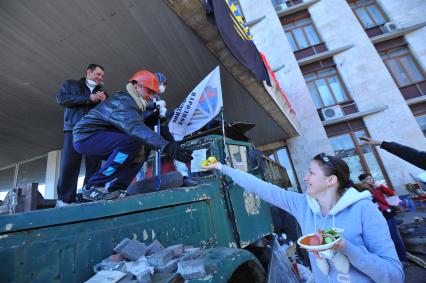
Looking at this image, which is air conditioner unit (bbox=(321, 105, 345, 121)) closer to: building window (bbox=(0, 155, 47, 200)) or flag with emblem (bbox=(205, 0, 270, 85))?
flag with emblem (bbox=(205, 0, 270, 85))

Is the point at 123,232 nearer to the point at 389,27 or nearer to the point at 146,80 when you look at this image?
the point at 146,80

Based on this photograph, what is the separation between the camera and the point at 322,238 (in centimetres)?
119

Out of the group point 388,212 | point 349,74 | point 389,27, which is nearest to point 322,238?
point 388,212

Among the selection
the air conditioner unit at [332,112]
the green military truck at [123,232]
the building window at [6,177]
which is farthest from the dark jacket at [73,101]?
the air conditioner unit at [332,112]

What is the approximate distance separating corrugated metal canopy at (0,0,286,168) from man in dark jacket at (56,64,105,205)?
2.53ft

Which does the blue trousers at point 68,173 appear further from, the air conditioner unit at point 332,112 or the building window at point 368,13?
the building window at point 368,13

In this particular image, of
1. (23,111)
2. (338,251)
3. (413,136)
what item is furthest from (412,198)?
(23,111)

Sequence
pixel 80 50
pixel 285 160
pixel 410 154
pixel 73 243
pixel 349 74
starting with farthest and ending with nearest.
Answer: pixel 349 74
pixel 285 160
pixel 80 50
pixel 410 154
pixel 73 243

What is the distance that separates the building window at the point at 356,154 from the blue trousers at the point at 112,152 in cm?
1066

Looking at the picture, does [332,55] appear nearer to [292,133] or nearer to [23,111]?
[292,133]

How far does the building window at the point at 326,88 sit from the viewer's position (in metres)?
11.8

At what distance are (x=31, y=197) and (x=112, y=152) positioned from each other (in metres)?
0.64

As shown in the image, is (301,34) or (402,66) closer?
(402,66)

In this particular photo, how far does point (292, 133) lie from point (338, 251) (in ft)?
31.6
